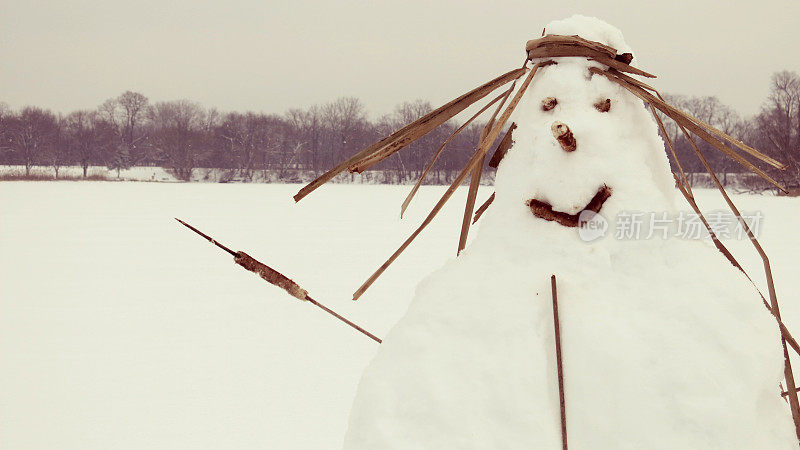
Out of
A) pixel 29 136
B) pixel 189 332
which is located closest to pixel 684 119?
pixel 189 332

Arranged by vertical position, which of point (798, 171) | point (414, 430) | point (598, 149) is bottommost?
point (414, 430)

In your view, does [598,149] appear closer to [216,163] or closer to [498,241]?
[498,241]

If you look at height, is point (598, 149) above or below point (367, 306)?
above

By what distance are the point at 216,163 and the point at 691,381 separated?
5260 centimetres

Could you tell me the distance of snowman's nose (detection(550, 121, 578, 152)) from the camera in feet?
2.60

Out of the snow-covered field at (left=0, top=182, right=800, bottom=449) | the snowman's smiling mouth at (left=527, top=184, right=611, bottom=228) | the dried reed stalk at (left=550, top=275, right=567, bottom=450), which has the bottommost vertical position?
the snow-covered field at (left=0, top=182, right=800, bottom=449)

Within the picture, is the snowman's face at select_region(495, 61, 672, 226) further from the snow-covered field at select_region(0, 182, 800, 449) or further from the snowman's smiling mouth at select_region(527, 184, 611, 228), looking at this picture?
the snow-covered field at select_region(0, 182, 800, 449)

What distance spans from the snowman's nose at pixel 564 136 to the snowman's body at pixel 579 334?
2 cm

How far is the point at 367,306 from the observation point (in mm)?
4750

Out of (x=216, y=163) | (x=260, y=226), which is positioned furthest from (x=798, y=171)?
(x=216, y=163)

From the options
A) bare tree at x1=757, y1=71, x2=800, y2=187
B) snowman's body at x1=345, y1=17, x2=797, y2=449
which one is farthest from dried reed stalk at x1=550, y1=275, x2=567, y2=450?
bare tree at x1=757, y1=71, x2=800, y2=187

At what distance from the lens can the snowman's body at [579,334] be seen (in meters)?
0.68

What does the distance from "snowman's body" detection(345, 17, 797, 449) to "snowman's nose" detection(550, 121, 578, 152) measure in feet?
0.06

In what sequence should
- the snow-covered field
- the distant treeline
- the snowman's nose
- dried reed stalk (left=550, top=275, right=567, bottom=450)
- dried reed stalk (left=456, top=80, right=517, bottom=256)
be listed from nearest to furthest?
1. dried reed stalk (left=550, top=275, right=567, bottom=450)
2. the snowman's nose
3. dried reed stalk (left=456, top=80, right=517, bottom=256)
4. the snow-covered field
5. the distant treeline
